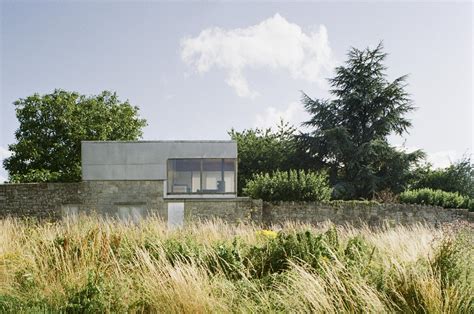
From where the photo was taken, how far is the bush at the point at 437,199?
1412 cm

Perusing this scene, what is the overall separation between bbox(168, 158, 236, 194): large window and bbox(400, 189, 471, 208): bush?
5914mm

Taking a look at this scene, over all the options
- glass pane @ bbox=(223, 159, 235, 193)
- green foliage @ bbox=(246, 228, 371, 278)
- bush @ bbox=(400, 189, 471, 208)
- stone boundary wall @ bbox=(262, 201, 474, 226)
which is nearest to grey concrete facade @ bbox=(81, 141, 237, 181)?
glass pane @ bbox=(223, 159, 235, 193)

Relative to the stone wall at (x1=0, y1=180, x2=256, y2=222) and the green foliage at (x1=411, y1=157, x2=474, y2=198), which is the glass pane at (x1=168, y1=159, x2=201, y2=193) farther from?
the green foliage at (x1=411, y1=157, x2=474, y2=198)

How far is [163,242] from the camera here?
5715mm

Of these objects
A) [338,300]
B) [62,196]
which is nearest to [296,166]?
[62,196]

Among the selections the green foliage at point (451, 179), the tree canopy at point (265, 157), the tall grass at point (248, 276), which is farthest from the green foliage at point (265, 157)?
the tall grass at point (248, 276)

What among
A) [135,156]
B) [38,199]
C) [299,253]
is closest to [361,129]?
[135,156]

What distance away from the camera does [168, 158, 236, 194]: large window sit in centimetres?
1458

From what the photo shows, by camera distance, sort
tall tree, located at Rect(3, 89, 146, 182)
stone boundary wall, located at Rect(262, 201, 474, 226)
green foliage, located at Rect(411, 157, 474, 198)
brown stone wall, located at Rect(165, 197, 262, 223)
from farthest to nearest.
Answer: tall tree, located at Rect(3, 89, 146, 182), green foliage, located at Rect(411, 157, 474, 198), brown stone wall, located at Rect(165, 197, 262, 223), stone boundary wall, located at Rect(262, 201, 474, 226)

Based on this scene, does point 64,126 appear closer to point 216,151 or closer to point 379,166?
point 216,151

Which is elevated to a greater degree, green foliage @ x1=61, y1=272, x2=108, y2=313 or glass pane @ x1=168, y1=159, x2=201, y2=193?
glass pane @ x1=168, y1=159, x2=201, y2=193

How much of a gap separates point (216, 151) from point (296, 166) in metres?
6.40

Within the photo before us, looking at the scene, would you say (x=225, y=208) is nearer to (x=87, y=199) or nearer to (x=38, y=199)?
(x=87, y=199)

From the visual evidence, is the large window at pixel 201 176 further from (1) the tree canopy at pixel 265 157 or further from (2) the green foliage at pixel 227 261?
(2) the green foliage at pixel 227 261
